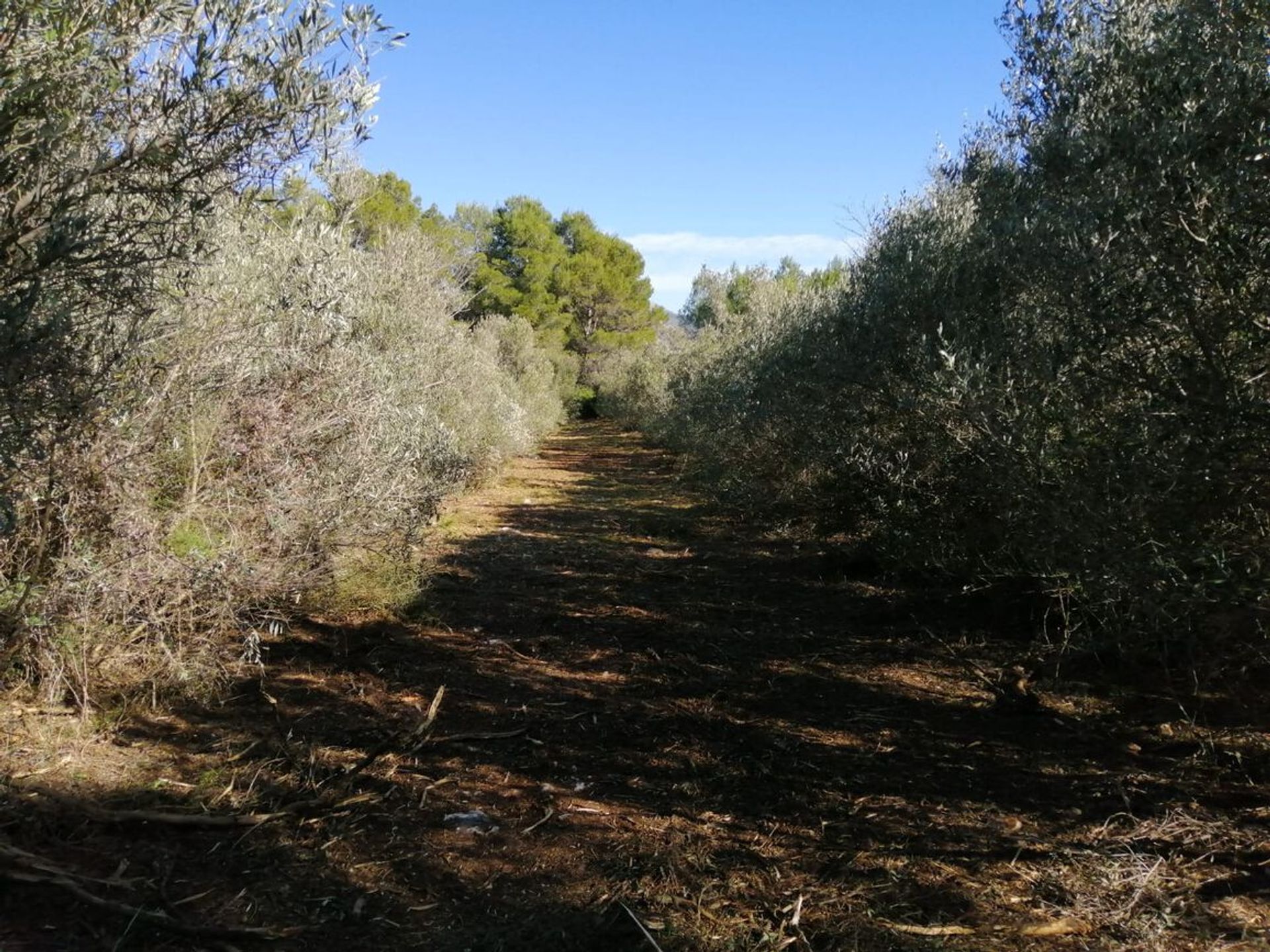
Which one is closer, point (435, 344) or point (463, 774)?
point (463, 774)

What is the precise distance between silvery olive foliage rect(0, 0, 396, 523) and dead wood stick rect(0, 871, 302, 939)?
1784 mm

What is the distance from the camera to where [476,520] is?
16.4 metres

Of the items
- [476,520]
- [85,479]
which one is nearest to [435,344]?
[476,520]

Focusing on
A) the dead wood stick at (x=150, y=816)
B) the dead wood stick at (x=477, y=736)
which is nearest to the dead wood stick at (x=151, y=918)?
the dead wood stick at (x=150, y=816)

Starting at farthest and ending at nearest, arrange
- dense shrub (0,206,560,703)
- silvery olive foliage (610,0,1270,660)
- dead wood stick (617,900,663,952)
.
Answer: dense shrub (0,206,560,703) < silvery olive foliage (610,0,1270,660) < dead wood stick (617,900,663,952)

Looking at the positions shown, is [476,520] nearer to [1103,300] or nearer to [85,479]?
[85,479]

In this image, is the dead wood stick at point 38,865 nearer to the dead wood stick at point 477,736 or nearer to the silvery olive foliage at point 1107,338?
the dead wood stick at point 477,736

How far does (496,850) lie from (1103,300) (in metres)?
4.64

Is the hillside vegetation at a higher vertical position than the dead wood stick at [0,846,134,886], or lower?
higher

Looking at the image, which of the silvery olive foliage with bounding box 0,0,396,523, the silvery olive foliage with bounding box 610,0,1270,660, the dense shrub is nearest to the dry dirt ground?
the dense shrub

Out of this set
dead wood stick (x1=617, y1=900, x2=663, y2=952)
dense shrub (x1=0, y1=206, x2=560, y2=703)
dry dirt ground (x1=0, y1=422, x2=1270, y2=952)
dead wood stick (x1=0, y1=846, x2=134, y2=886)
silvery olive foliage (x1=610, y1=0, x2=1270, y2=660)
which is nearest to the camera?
dead wood stick (x1=617, y1=900, x2=663, y2=952)

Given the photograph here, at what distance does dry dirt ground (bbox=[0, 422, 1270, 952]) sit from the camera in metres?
3.83

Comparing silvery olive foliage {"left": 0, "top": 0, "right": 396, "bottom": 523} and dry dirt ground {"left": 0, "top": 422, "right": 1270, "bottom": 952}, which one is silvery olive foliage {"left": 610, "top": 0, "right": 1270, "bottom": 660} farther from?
silvery olive foliage {"left": 0, "top": 0, "right": 396, "bottom": 523}

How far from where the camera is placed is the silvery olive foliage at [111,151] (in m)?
3.95
